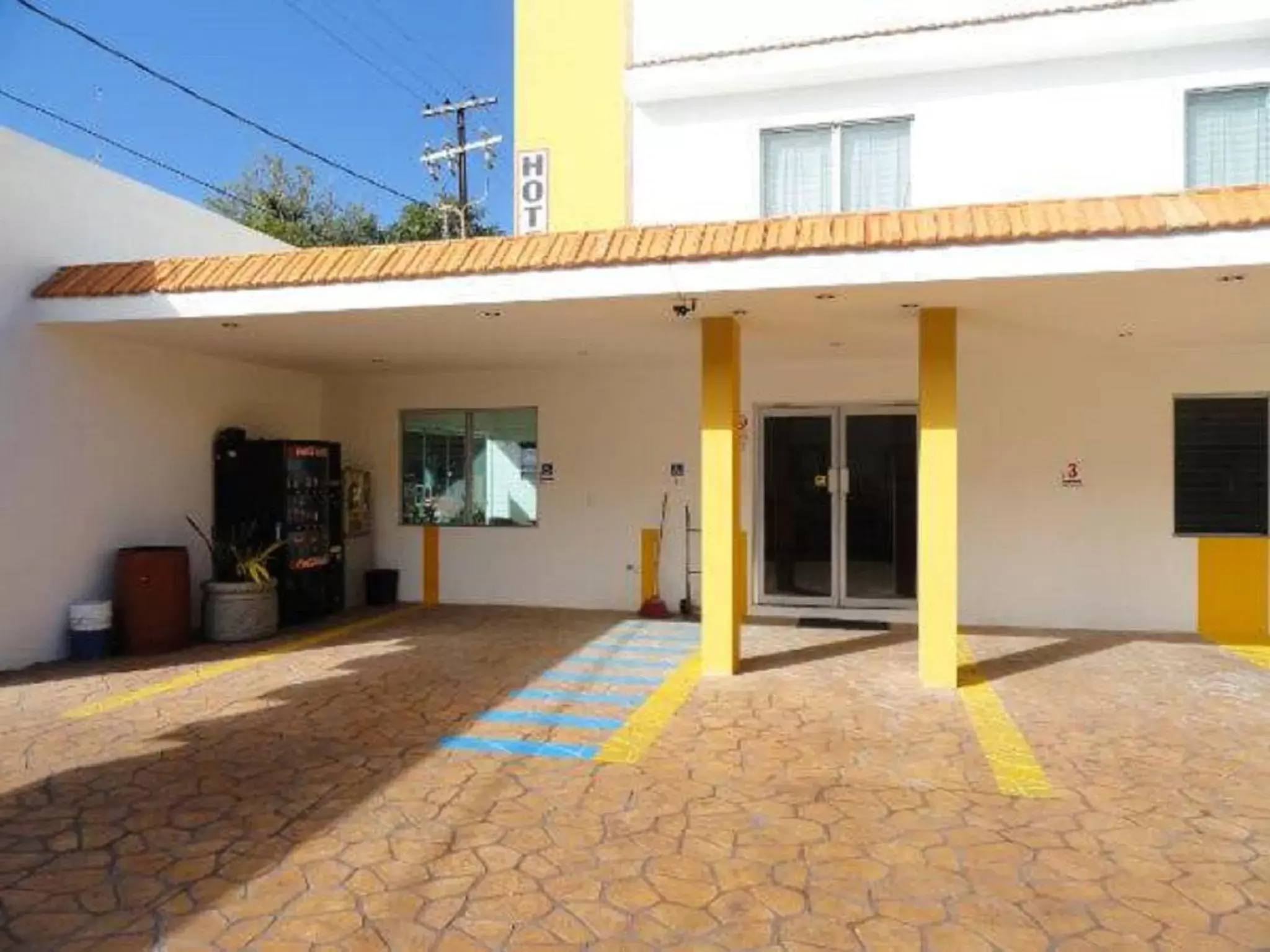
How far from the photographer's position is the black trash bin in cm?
1056

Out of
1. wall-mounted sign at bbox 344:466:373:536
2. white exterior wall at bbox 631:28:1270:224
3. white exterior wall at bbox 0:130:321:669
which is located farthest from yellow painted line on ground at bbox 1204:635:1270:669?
white exterior wall at bbox 0:130:321:669

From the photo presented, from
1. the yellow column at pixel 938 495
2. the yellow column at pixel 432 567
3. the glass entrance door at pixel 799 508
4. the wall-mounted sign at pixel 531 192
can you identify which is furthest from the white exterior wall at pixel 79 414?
the yellow column at pixel 938 495

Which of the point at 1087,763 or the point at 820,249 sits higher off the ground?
the point at 820,249

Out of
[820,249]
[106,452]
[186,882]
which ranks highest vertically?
[820,249]

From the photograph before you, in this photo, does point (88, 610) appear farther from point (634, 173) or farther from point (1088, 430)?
point (1088, 430)

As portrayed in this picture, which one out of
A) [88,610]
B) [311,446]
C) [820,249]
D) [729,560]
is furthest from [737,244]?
[88,610]

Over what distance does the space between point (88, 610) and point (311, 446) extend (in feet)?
9.08

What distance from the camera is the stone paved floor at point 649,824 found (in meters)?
3.22

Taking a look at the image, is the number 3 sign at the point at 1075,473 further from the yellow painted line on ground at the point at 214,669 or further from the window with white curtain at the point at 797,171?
the yellow painted line on ground at the point at 214,669

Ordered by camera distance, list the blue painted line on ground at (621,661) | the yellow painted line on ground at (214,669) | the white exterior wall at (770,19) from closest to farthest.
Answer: the yellow painted line on ground at (214,669)
the blue painted line on ground at (621,661)
the white exterior wall at (770,19)

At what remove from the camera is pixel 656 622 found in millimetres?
9367

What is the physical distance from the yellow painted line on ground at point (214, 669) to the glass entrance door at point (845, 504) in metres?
4.54

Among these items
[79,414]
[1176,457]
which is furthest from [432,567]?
[1176,457]

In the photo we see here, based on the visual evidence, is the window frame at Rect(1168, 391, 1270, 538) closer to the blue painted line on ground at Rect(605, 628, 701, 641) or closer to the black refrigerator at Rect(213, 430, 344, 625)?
the blue painted line on ground at Rect(605, 628, 701, 641)
